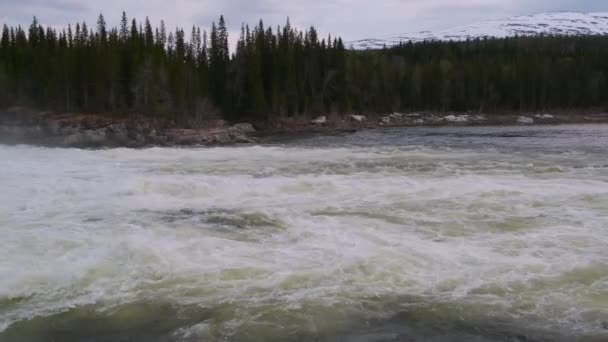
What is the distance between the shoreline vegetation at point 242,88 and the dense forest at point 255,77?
0.15 meters

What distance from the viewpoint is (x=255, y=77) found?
61.4 m

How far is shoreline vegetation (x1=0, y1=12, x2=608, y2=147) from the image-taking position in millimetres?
43478

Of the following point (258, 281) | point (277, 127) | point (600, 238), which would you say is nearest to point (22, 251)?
point (258, 281)

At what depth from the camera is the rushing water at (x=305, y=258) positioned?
6359 millimetres

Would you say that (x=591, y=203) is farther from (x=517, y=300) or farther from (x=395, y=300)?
(x=395, y=300)

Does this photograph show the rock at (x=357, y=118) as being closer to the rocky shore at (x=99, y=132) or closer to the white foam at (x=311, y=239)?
the rocky shore at (x=99, y=132)

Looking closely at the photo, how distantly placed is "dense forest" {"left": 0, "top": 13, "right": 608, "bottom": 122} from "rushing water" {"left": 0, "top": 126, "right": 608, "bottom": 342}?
3612 centimetres

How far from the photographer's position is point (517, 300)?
6.89 meters

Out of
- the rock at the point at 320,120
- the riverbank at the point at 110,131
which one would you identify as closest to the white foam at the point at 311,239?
the riverbank at the point at 110,131

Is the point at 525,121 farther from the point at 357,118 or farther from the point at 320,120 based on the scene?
the point at 320,120

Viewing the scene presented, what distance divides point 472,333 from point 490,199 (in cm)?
729

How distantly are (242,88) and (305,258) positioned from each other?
180ft

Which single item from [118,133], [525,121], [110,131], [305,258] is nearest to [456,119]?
[525,121]

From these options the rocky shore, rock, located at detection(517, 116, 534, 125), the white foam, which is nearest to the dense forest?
the rocky shore
